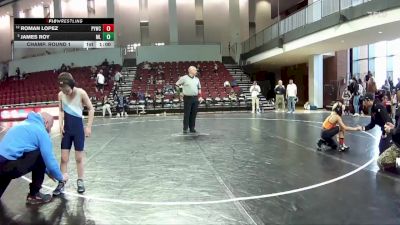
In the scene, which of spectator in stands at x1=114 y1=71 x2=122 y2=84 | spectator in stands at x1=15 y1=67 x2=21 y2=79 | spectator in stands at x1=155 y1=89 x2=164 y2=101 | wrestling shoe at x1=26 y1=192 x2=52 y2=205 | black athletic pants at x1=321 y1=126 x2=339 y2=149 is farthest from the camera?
spectator in stands at x1=15 y1=67 x2=21 y2=79

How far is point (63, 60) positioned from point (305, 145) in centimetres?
2688

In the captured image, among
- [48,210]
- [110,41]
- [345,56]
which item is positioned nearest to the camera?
[48,210]

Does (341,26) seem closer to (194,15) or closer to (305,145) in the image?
Answer: (305,145)

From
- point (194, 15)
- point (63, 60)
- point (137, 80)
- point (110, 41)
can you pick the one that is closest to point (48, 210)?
point (110, 41)

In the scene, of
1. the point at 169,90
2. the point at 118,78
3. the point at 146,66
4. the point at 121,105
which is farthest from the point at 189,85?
the point at 146,66

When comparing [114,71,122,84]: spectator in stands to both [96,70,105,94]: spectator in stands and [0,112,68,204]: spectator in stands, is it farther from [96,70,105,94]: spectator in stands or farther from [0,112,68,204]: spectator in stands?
[0,112,68,204]: spectator in stands

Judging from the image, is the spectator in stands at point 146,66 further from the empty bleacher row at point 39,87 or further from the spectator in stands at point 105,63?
the spectator in stands at point 105,63

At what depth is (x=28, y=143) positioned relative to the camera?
421 cm

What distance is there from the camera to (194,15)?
34.6 m

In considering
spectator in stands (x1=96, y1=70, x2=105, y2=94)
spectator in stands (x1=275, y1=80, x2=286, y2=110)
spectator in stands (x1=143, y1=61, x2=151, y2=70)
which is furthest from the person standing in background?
spectator in stands (x1=143, y1=61, x2=151, y2=70)

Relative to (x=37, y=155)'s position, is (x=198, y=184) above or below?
below
